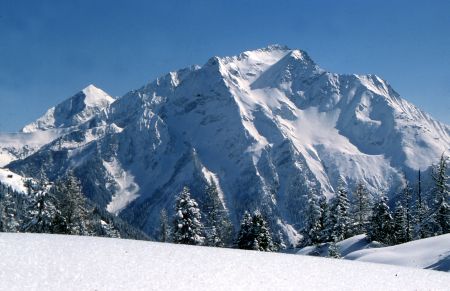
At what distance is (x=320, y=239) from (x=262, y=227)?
17.0m

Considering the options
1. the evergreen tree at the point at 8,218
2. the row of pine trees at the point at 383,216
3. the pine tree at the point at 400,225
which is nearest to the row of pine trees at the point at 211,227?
the row of pine trees at the point at 383,216

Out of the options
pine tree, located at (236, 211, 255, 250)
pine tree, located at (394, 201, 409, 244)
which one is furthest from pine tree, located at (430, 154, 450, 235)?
pine tree, located at (236, 211, 255, 250)

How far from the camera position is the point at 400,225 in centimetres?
6919

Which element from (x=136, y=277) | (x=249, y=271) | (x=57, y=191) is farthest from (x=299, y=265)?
(x=57, y=191)

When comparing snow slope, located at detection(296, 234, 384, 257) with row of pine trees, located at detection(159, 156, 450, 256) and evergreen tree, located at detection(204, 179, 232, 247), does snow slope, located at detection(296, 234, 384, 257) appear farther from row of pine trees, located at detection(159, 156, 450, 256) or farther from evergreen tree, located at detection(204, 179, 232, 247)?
evergreen tree, located at detection(204, 179, 232, 247)

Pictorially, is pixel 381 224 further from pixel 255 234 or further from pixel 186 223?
pixel 186 223

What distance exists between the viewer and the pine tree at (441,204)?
2482 inches

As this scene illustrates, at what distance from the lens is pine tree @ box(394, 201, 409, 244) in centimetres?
6854

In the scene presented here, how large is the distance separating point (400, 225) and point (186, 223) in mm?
32720

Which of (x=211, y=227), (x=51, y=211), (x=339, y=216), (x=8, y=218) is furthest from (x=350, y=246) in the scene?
(x=8, y=218)

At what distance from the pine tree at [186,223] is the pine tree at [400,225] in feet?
98.9

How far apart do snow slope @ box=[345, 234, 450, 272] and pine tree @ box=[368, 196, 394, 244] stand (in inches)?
623

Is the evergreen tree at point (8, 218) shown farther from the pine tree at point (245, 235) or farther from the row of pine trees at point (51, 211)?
the pine tree at point (245, 235)

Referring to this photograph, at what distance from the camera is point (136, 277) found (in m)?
21.4
